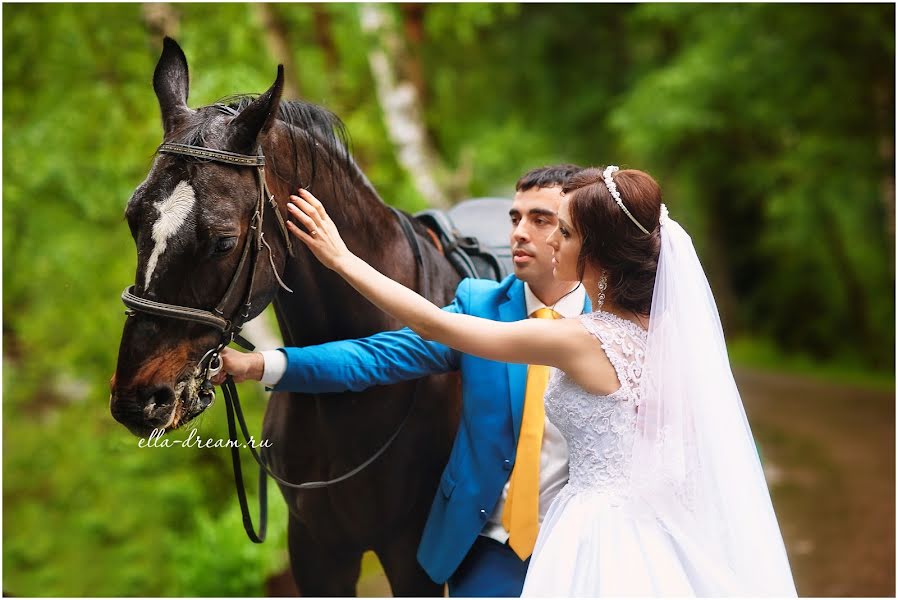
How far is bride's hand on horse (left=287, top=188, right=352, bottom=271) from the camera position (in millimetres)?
2598

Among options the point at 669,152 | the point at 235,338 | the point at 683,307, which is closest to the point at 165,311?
the point at 235,338

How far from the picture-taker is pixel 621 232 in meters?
2.54

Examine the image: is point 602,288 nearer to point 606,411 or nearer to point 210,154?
point 606,411

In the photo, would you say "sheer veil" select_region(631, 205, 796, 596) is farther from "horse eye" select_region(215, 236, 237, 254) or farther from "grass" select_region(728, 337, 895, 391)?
"grass" select_region(728, 337, 895, 391)

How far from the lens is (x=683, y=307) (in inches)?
101

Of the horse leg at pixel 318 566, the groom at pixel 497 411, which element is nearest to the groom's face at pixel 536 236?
the groom at pixel 497 411

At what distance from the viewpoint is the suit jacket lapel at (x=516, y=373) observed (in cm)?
302

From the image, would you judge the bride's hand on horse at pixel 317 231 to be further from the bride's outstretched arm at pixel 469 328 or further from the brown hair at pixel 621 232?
the brown hair at pixel 621 232

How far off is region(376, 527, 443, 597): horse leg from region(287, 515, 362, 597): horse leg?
0.49 ft

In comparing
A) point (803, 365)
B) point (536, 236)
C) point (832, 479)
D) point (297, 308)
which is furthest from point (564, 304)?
point (803, 365)

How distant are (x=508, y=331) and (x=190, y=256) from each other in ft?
2.84

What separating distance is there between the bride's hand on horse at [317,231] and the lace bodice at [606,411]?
71 cm

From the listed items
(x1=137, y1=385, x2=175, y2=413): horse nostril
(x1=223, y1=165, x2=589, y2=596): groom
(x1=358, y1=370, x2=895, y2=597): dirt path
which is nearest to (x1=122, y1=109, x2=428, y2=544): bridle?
(x1=137, y1=385, x2=175, y2=413): horse nostril

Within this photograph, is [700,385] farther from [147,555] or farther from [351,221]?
[147,555]
